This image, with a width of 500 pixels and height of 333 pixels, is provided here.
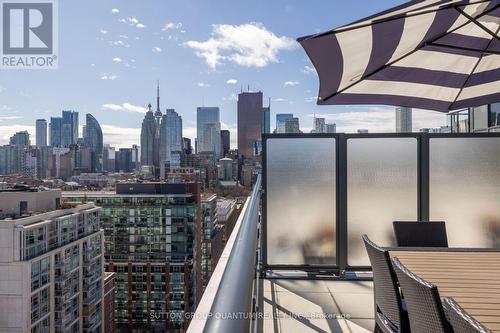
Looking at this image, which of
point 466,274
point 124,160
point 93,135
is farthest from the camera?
point 93,135

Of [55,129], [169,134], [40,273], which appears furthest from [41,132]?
[40,273]

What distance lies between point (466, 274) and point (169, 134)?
5247 inches

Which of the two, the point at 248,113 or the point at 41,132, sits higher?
the point at 248,113

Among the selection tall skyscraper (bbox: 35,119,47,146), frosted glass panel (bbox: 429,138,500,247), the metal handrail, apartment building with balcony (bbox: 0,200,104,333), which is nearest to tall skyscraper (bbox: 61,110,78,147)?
tall skyscraper (bbox: 35,119,47,146)

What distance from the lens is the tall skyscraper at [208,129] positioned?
123 metres

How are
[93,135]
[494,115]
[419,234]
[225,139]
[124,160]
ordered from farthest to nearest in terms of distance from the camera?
[93,135]
[124,160]
[225,139]
[494,115]
[419,234]

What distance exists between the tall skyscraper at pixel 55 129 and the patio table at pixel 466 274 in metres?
134

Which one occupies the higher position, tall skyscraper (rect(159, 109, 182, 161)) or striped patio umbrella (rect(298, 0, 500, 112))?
tall skyscraper (rect(159, 109, 182, 161))

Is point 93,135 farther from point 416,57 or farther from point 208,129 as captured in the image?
point 416,57

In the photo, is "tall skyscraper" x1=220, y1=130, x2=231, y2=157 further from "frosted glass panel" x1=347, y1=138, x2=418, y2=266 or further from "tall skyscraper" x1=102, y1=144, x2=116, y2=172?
"frosted glass panel" x1=347, y1=138, x2=418, y2=266

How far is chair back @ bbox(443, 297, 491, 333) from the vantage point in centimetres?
77

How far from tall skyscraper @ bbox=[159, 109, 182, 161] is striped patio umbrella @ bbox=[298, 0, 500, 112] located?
120m

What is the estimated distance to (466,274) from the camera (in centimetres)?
172

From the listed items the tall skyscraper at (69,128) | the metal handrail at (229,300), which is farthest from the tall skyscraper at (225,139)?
the metal handrail at (229,300)
